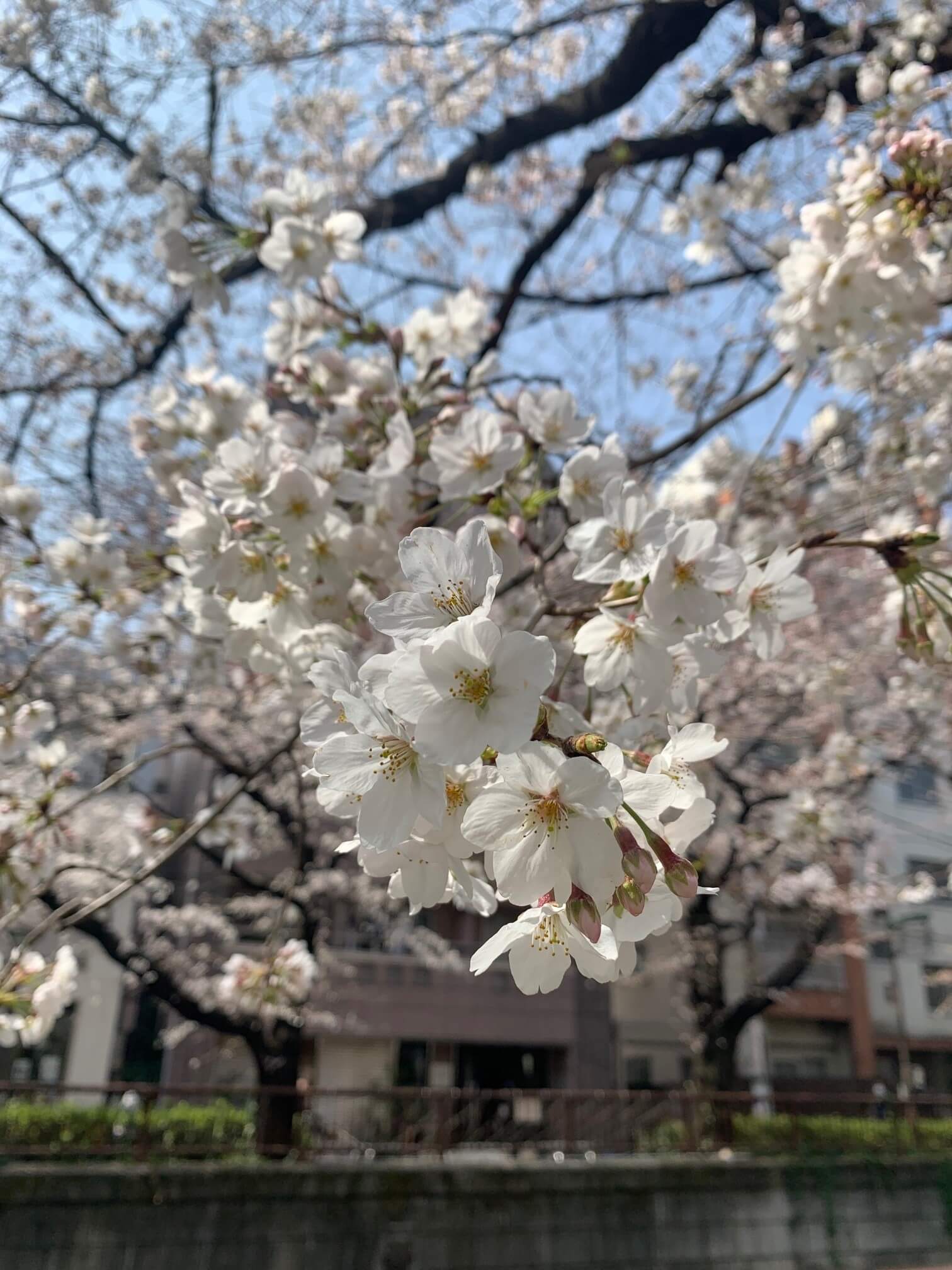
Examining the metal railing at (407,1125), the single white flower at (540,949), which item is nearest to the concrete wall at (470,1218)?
the metal railing at (407,1125)

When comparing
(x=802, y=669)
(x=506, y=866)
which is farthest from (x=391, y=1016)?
(x=506, y=866)

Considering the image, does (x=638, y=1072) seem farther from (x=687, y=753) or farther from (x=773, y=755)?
(x=687, y=753)

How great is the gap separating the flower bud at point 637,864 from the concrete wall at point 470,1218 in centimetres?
486

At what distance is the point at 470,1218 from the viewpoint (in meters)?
4.97

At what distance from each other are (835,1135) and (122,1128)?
6.99 meters

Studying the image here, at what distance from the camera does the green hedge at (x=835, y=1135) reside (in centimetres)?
652

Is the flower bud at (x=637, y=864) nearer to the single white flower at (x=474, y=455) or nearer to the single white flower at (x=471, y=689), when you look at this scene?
the single white flower at (x=471, y=689)

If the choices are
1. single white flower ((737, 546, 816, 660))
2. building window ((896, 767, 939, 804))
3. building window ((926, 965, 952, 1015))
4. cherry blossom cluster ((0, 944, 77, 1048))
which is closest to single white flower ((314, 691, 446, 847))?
single white flower ((737, 546, 816, 660))

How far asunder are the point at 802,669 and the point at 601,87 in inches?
133

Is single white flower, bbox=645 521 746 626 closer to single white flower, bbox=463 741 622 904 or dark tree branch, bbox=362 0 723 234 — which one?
single white flower, bbox=463 741 622 904

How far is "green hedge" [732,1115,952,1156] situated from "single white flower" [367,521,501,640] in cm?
700

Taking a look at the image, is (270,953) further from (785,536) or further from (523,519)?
(785,536)

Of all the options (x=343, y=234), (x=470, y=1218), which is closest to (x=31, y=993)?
(x=343, y=234)

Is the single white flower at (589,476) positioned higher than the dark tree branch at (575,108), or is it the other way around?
the dark tree branch at (575,108)
